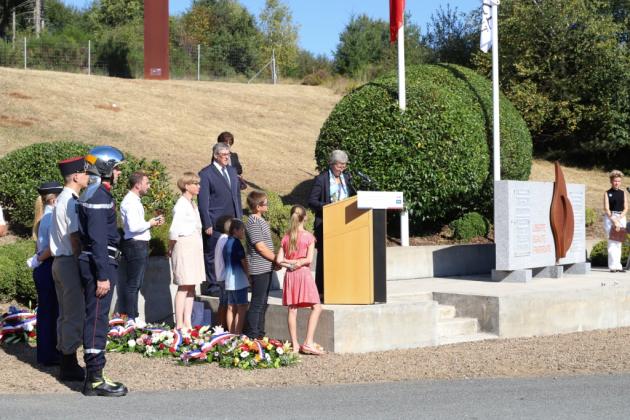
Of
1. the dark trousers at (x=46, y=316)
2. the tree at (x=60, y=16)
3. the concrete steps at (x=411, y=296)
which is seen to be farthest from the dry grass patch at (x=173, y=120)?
the tree at (x=60, y=16)

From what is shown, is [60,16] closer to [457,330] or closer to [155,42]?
[155,42]

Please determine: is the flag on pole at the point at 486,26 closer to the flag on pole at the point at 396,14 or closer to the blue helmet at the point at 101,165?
the flag on pole at the point at 396,14

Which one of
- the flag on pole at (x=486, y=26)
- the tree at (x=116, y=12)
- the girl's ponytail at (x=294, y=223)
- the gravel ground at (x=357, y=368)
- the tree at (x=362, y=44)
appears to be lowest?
the gravel ground at (x=357, y=368)

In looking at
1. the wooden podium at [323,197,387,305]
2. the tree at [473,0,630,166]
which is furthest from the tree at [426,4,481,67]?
the wooden podium at [323,197,387,305]

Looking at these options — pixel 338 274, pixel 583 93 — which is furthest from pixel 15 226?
pixel 583 93

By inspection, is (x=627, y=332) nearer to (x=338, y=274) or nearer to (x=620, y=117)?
(x=338, y=274)

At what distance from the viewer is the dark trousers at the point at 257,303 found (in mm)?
9484

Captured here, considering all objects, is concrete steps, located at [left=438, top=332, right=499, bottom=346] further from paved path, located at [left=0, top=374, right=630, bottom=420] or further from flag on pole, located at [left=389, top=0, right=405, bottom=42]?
flag on pole, located at [left=389, top=0, right=405, bottom=42]

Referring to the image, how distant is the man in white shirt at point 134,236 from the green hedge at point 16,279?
1666 millimetres

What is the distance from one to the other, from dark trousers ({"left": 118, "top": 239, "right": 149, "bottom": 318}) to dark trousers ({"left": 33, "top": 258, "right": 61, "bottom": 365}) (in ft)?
3.91

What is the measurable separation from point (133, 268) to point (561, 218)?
264 inches

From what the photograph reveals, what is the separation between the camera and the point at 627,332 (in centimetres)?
1137

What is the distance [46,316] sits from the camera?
29.5 ft

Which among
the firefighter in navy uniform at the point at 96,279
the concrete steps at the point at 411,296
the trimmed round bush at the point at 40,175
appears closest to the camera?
the firefighter in navy uniform at the point at 96,279
